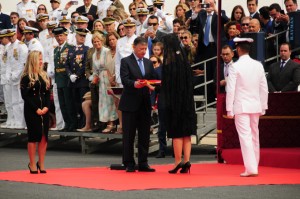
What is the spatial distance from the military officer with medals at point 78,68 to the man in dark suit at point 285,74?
14.4 ft

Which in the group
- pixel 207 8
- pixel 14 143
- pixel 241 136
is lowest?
pixel 14 143

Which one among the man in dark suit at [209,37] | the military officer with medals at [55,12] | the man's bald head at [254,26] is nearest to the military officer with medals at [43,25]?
the military officer with medals at [55,12]

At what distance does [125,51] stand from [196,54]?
7.88 feet

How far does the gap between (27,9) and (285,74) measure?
11.7m

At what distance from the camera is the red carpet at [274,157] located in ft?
55.5

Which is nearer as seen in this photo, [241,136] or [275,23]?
[241,136]

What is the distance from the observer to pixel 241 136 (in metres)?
15.7

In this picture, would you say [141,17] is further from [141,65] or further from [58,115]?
[141,65]

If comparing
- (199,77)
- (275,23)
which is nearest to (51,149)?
(199,77)

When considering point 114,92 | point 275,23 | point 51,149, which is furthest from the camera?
point 51,149

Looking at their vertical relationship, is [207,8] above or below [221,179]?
above

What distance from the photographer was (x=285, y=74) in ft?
61.0

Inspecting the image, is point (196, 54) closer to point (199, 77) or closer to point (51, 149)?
point (199, 77)

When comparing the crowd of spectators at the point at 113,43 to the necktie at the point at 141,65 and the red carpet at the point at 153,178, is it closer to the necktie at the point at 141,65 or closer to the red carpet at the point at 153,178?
the red carpet at the point at 153,178
